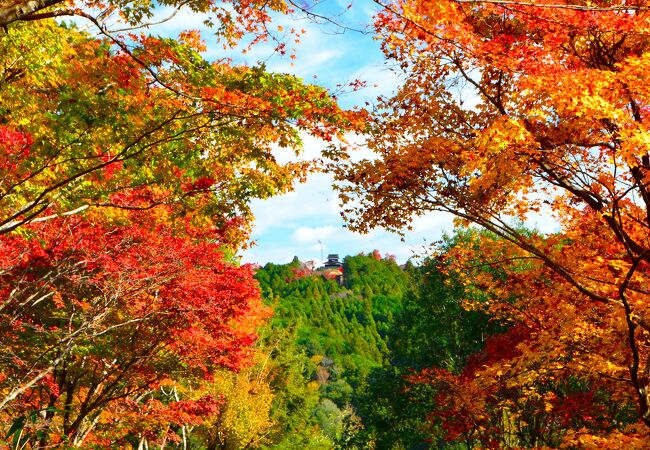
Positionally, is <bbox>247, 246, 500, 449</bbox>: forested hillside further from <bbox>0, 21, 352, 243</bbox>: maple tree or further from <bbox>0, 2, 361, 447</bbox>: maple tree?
<bbox>0, 21, 352, 243</bbox>: maple tree

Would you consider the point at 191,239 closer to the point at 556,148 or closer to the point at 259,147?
the point at 259,147

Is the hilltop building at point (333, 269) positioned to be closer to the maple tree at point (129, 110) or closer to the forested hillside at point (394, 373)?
the forested hillside at point (394, 373)

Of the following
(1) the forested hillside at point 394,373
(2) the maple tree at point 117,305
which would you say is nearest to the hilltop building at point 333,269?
(1) the forested hillside at point 394,373

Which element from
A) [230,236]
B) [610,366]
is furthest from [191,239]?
[610,366]

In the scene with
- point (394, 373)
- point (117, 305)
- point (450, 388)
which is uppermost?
point (117, 305)

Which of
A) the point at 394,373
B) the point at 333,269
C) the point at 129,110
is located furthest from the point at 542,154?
the point at 333,269

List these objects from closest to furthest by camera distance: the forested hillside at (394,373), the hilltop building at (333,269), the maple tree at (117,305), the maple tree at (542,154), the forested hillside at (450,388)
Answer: the maple tree at (542,154)
the maple tree at (117,305)
the forested hillside at (450,388)
the forested hillside at (394,373)
the hilltop building at (333,269)

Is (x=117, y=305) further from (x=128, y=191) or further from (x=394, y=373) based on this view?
(x=394, y=373)

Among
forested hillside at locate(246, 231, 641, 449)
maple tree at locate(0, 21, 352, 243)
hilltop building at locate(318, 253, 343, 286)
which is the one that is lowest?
forested hillside at locate(246, 231, 641, 449)

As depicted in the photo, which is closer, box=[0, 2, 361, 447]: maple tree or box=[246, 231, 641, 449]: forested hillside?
box=[0, 2, 361, 447]: maple tree

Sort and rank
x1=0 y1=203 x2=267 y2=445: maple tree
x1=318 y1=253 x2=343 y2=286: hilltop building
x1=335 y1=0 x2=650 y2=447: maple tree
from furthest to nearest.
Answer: x1=318 y1=253 x2=343 y2=286: hilltop building, x1=0 y1=203 x2=267 y2=445: maple tree, x1=335 y1=0 x2=650 y2=447: maple tree

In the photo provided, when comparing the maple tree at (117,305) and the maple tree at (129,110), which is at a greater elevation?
the maple tree at (129,110)

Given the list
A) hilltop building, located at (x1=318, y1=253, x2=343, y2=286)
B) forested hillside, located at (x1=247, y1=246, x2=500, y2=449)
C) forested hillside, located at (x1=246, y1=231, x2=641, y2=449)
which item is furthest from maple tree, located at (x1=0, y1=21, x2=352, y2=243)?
hilltop building, located at (x1=318, y1=253, x2=343, y2=286)

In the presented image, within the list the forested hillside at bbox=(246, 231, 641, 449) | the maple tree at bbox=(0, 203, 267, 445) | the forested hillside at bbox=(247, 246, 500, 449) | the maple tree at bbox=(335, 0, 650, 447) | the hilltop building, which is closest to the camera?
the maple tree at bbox=(335, 0, 650, 447)
